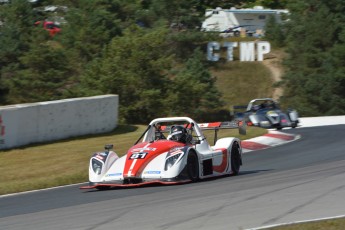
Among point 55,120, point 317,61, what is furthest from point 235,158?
point 317,61

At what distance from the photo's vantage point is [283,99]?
194 ft

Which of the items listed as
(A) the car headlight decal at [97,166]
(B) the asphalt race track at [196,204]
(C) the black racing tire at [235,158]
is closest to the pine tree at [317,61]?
(C) the black racing tire at [235,158]

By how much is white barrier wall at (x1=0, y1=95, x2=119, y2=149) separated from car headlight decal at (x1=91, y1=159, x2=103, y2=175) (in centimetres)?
597

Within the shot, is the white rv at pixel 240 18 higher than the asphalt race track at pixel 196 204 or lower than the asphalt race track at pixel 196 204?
higher

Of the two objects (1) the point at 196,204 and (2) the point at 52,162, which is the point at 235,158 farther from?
(1) the point at 196,204

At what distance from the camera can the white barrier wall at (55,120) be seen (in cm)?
1791

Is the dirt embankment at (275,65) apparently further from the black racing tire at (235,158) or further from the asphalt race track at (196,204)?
the asphalt race track at (196,204)

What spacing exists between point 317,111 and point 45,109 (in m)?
39.4

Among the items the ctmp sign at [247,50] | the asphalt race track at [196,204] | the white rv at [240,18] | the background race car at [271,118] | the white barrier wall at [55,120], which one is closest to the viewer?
the asphalt race track at [196,204]

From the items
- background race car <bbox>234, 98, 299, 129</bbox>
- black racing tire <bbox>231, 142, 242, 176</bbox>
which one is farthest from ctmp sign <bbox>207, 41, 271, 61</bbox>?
black racing tire <bbox>231, 142, 242, 176</bbox>

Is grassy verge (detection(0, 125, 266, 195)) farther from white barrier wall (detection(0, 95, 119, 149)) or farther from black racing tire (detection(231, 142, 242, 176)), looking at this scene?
black racing tire (detection(231, 142, 242, 176))

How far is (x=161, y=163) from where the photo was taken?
11703mm

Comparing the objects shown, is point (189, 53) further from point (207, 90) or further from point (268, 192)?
point (268, 192)

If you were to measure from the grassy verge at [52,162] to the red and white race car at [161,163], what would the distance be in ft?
5.21
